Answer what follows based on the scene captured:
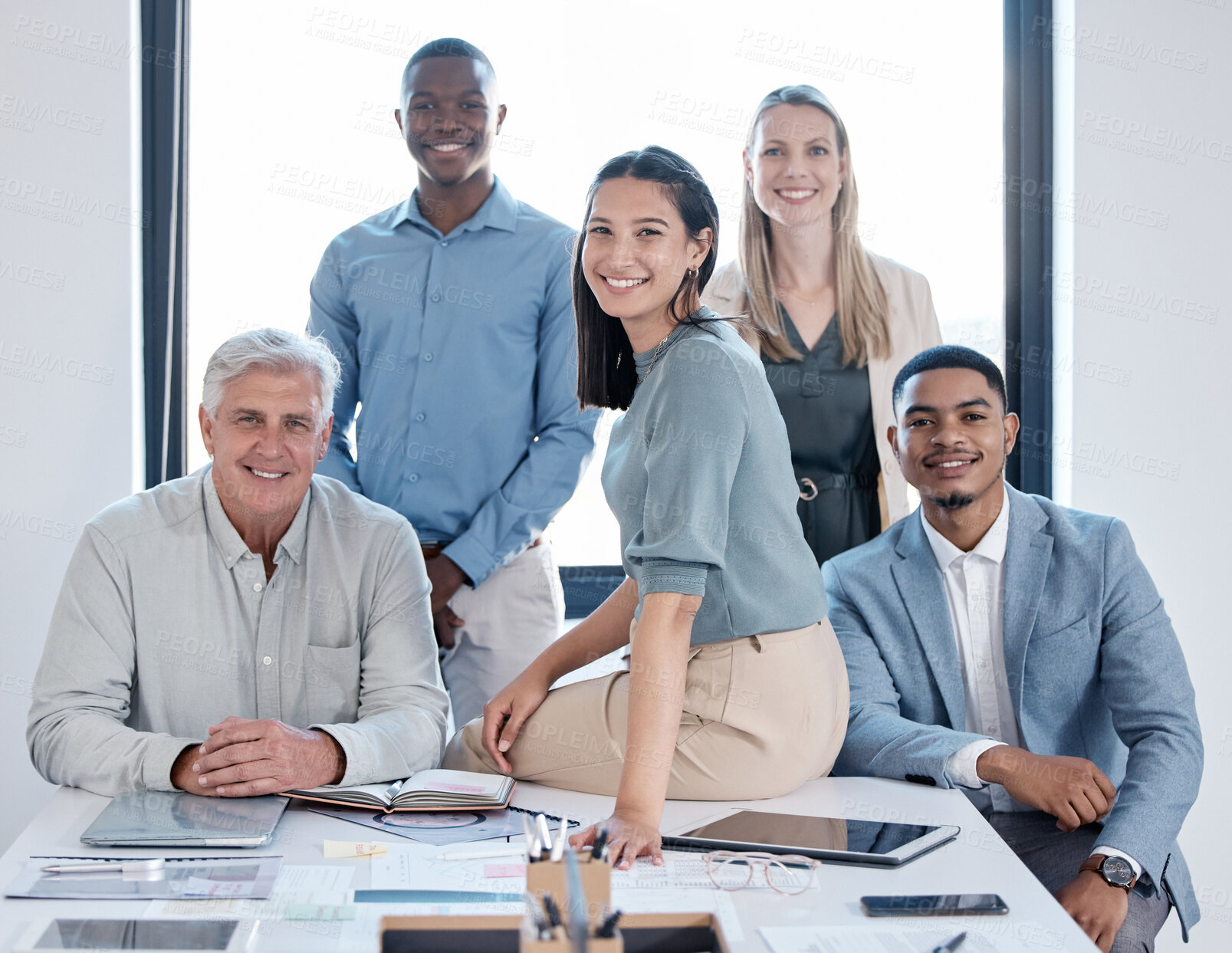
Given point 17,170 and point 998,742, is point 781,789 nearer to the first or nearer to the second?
point 998,742

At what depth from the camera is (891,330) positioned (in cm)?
250

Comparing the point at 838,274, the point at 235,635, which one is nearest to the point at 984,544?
the point at 838,274

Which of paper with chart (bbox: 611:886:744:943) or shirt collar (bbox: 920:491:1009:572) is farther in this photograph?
shirt collar (bbox: 920:491:1009:572)

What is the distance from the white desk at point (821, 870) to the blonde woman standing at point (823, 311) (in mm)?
922

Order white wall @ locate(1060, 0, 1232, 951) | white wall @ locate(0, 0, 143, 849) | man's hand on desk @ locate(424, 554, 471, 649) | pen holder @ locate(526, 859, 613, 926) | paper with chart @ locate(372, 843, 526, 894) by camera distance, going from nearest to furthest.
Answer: pen holder @ locate(526, 859, 613, 926), paper with chart @ locate(372, 843, 526, 894), man's hand on desk @ locate(424, 554, 471, 649), white wall @ locate(0, 0, 143, 849), white wall @ locate(1060, 0, 1232, 951)

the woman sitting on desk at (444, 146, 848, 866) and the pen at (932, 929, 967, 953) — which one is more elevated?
the woman sitting on desk at (444, 146, 848, 866)

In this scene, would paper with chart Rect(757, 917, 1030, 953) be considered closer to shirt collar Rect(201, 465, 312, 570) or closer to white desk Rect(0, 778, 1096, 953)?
white desk Rect(0, 778, 1096, 953)

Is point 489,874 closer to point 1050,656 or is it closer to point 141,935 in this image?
point 141,935

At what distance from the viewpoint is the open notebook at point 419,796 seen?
4.89ft

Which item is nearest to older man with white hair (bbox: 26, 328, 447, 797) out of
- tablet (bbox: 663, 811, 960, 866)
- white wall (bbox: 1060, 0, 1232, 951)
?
tablet (bbox: 663, 811, 960, 866)

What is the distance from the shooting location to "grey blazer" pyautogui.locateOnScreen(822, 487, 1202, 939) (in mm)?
1824

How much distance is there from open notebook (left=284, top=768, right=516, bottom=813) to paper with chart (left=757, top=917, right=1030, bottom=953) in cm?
50

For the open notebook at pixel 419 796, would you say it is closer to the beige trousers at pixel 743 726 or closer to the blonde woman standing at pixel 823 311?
the beige trousers at pixel 743 726

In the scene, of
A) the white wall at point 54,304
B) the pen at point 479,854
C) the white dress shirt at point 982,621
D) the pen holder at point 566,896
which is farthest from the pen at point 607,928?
the white wall at point 54,304
